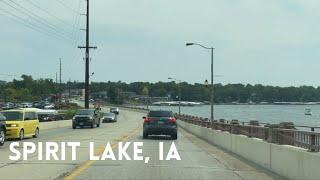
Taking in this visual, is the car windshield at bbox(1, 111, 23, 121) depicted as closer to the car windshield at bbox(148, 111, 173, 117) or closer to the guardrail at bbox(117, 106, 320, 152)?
the car windshield at bbox(148, 111, 173, 117)

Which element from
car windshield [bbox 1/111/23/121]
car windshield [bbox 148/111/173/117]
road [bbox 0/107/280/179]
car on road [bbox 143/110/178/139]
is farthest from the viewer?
car windshield [bbox 148/111/173/117]

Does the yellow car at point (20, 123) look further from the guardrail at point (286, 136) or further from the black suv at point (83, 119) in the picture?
the black suv at point (83, 119)

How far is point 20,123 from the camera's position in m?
33.2

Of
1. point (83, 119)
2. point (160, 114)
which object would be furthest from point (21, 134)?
point (83, 119)

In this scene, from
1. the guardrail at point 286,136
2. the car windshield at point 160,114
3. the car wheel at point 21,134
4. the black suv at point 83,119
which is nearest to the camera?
the guardrail at point 286,136

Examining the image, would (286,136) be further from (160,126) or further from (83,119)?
(83,119)

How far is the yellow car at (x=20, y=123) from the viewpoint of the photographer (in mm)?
32406

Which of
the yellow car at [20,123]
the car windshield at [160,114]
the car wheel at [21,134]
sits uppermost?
the car windshield at [160,114]

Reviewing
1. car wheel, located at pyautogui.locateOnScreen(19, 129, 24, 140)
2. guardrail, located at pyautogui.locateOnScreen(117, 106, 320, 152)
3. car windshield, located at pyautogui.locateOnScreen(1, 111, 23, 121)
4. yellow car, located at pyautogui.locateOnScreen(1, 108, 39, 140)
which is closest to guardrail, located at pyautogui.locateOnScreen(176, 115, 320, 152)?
guardrail, located at pyautogui.locateOnScreen(117, 106, 320, 152)

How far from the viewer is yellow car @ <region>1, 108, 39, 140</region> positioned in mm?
32406

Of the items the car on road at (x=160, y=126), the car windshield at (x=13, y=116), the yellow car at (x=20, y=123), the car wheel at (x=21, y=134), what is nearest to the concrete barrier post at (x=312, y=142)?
the yellow car at (x=20, y=123)

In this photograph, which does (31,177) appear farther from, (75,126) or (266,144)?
(75,126)

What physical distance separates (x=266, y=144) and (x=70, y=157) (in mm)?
6691

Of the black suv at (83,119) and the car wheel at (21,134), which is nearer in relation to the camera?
the car wheel at (21,134)
